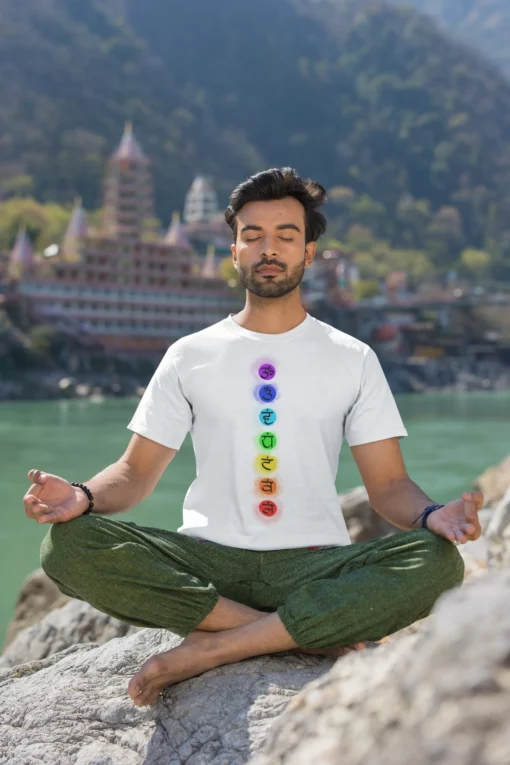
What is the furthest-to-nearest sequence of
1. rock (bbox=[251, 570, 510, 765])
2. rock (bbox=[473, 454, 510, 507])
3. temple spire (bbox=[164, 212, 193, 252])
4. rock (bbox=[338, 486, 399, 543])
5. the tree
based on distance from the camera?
the tree
temple spire (bbox=[164, 212, 193, 252])
rock (bbox=[473, 454, 510, 507])
rock (bbox=[338, 486, 399, 543])
rock (bbox=[251, 570, 510, 765])

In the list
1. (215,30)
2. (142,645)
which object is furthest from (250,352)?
(215,30)

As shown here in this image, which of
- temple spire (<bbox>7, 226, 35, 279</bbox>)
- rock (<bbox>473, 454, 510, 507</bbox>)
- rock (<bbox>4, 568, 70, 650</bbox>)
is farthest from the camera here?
temple spire (<bbox>7, 226, 35, 279</bbox>)

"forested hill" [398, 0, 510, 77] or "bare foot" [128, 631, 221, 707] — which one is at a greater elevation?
"forested hill" [398, 0, 510, 77]

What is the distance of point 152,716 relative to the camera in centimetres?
119

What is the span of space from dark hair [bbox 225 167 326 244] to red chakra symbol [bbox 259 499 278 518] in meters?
0.43

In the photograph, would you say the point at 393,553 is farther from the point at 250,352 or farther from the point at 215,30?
the point at 215,30

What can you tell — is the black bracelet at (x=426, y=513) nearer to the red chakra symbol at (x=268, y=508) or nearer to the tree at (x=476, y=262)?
the red chakra symbol at (x=268, y=508)

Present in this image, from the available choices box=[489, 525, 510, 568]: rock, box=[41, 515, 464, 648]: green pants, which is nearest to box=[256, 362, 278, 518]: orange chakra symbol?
box=[41, 515, 464, 648]: green pants

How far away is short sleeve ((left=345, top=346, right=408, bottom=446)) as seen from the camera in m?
1.34

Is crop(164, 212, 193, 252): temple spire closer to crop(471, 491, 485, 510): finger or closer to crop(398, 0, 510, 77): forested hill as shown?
crop(471, 491, 485, 510): finger

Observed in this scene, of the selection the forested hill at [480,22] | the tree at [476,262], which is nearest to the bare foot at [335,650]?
the tree at [476,262]

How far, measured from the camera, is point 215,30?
5953 centimetres

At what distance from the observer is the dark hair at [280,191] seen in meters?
1.38

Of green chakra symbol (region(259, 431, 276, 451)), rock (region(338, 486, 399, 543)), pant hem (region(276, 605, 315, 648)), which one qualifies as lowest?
rock (region(338, 486, 399, 543))
